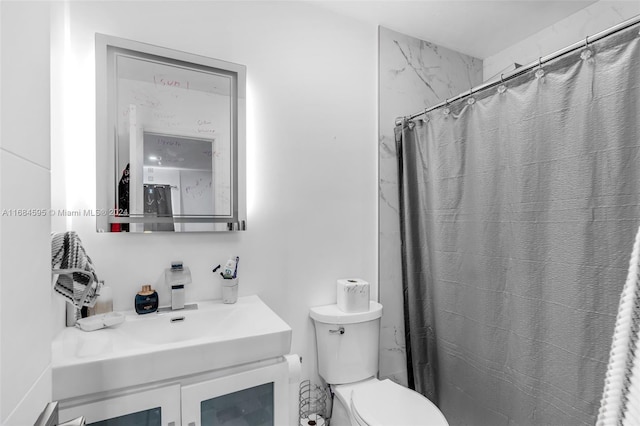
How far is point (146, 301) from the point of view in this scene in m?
1.32

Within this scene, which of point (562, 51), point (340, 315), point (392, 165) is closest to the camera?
point (562, 51)

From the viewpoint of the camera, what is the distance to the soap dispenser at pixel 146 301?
1.31 m

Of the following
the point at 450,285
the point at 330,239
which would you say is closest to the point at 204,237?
the point at 330,239

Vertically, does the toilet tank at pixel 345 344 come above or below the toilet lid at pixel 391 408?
above

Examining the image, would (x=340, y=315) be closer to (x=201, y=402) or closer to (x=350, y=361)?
(x=350, y=361)

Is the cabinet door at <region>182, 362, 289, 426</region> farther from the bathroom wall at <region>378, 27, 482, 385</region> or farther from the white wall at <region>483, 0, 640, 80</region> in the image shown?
the white wall at <region>483, 0, 640, 80</region>

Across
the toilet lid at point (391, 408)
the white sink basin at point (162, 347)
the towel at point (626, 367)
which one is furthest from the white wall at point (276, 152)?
the towel at point (626, 367)

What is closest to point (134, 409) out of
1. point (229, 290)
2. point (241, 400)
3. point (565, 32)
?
point (241, 400)

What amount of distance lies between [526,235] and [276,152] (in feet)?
3.82

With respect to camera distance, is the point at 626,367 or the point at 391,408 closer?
the point at 626,367

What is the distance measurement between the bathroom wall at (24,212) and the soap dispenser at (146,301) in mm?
823

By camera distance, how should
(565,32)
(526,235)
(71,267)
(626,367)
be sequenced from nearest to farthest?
1. (626,367)
2. (71,267)
3. (526,235)
4. (565,32)

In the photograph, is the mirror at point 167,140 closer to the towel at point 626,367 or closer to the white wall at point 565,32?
the towel at point 626,367

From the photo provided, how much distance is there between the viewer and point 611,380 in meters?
0.25
